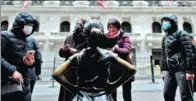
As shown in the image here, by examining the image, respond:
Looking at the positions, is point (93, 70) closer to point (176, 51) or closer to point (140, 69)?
point (176, 51)

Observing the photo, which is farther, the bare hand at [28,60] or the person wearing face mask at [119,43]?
the person wearing face mask at [119,43]

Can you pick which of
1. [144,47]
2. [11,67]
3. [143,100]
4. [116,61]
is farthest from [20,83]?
[144,47]

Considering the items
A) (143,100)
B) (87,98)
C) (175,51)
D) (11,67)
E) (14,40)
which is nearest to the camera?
(87,98)

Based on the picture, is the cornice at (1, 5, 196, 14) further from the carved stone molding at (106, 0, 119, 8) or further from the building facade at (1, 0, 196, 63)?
the carved stone molding at (106, 0, 119, 8)

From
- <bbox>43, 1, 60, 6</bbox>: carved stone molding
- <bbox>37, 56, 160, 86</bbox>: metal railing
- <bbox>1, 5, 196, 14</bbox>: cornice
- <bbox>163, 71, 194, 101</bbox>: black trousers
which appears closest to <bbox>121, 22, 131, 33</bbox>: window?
<bbox>1, 5, 196, 14</bbox>: cornice

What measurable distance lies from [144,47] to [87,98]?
84.6ft

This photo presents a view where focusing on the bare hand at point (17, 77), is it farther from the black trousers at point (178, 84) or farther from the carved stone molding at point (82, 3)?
the carved stone molding at point (82, 3)

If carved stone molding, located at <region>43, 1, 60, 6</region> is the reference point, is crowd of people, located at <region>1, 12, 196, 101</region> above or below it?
above

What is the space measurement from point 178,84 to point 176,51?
0.55 metres

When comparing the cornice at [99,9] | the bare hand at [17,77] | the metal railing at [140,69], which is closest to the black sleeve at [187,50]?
the bare hand at [17,77]

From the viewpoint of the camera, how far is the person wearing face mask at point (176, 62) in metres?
4.50

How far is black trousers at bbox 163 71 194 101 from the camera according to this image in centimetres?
449

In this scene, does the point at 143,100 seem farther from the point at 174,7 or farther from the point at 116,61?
the point at 174,7

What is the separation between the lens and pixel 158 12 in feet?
95.1
